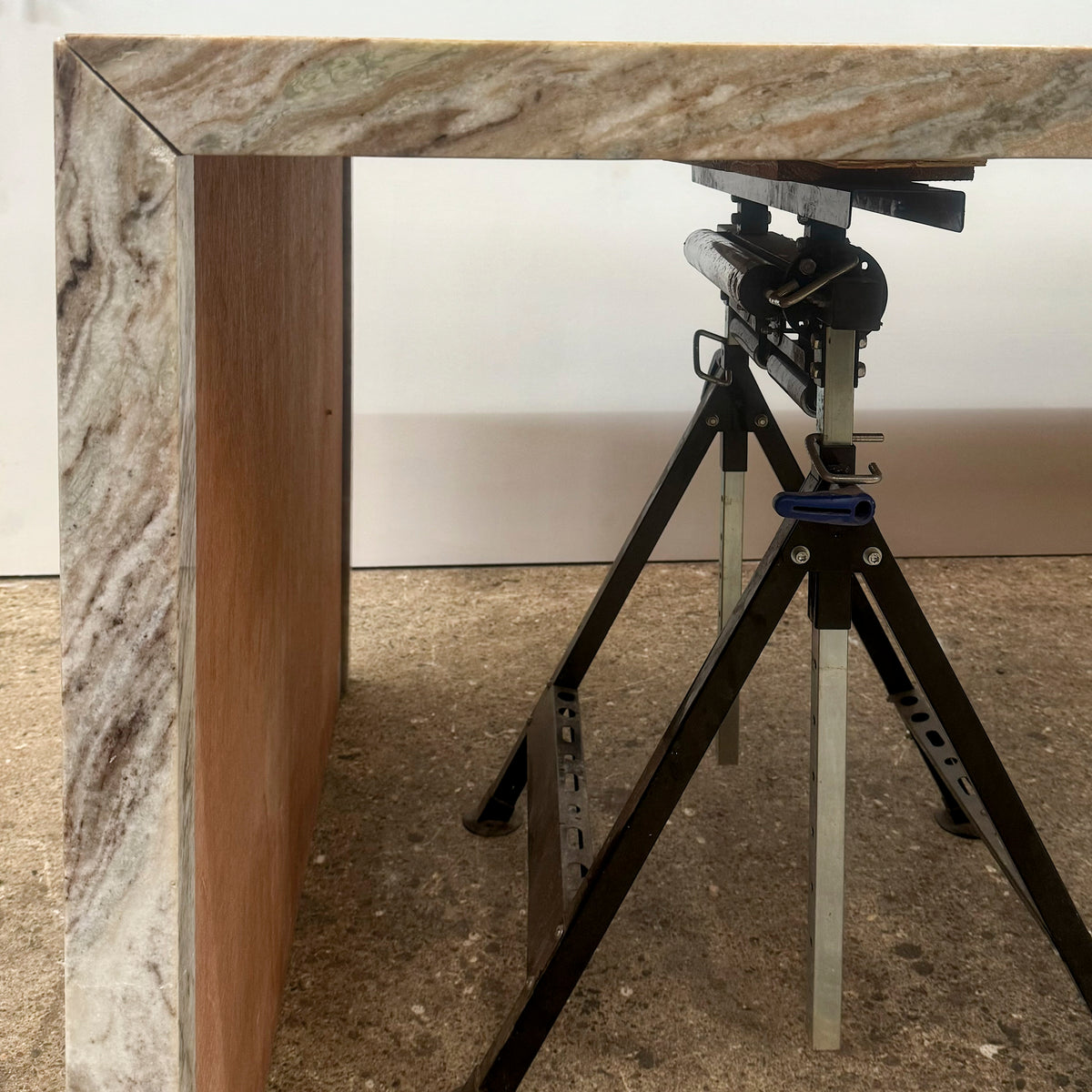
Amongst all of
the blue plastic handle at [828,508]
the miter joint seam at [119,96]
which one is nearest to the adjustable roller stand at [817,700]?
the blue plastic handle at [828,508]

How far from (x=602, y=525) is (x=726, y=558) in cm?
121

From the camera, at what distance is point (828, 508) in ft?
3.10

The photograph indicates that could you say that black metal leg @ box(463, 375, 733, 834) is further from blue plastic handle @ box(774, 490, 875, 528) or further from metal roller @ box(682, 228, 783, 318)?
blue plastic handle @ box(774, 490, 875, 528)

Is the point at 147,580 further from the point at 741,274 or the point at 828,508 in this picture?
the point at 741,274

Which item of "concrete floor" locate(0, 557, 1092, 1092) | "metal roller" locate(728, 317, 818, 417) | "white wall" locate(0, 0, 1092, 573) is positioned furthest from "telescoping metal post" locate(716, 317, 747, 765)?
"white wall" locate(0, 0, 1092, 573)

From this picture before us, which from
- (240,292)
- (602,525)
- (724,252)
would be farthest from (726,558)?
(602,525)

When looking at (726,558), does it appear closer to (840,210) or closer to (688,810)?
(688,810)

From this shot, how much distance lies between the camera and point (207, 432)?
75cm

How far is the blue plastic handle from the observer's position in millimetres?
940

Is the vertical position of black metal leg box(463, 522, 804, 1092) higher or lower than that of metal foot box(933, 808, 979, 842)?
higher

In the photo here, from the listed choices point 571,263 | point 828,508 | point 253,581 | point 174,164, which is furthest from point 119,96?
point 571,263

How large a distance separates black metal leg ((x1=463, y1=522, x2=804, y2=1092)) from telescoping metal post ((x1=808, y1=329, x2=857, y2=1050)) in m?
0.04

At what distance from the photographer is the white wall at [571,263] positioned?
95.1 inches

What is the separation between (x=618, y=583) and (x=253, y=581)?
0.67m
